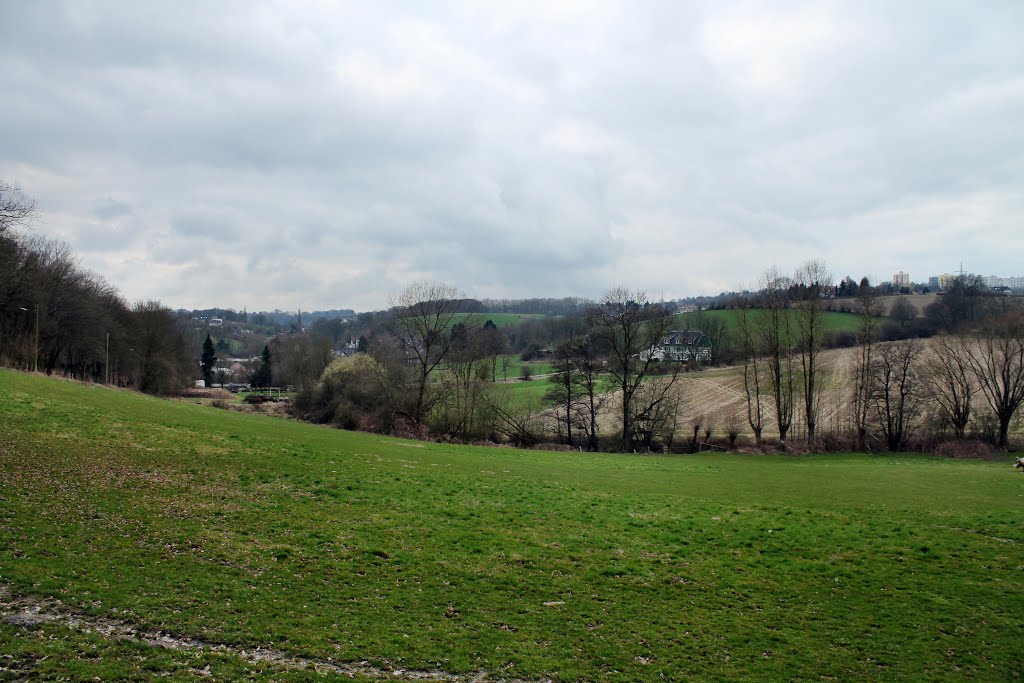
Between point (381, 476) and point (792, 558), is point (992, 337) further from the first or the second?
point (381, 476)

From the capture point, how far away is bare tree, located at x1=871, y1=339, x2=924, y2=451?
157ft

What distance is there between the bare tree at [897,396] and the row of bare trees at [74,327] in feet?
202

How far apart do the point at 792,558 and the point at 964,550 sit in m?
4.90

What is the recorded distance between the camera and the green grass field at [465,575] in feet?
31.0

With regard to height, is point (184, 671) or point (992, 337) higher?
point (992, 337)

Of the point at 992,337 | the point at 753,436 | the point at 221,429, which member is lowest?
the point at 753,436

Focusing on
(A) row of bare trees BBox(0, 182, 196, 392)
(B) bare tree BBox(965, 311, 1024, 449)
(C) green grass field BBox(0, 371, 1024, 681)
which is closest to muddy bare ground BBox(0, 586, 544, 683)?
(C) green grass field BBox(0, 371, 1024, 681)

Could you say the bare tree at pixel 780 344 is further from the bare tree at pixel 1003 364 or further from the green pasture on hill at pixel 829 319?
the green pasture on hill at pixel 829 319

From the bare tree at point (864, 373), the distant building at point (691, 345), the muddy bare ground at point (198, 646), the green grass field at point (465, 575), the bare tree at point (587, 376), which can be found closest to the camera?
the muddy bare ground at point (198, 646)

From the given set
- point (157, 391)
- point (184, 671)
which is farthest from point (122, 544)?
point (157, 391)

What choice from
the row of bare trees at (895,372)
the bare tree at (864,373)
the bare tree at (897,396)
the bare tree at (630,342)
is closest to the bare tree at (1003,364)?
the row of bare trees at (895,372)

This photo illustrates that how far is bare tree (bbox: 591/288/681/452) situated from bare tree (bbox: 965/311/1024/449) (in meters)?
24.9

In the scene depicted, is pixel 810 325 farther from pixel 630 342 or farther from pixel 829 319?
pixel 829 319

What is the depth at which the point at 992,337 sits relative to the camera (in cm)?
4888
